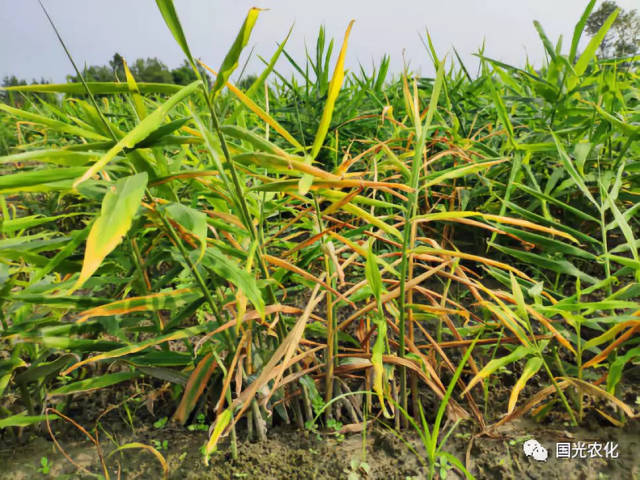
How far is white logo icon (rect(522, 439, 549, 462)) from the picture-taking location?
29.5 inches

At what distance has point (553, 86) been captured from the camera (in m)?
1.26

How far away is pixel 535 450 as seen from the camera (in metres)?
0.76

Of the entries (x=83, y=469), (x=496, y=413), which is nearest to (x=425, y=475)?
(x=496, y=413)

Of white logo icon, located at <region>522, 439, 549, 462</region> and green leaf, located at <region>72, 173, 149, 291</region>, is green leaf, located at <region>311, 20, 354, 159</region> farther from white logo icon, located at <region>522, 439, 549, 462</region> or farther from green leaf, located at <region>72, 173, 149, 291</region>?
white logo icon, located at <region>522, 439, 549, 462</region>

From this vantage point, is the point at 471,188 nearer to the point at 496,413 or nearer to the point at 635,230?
the point at 635,230

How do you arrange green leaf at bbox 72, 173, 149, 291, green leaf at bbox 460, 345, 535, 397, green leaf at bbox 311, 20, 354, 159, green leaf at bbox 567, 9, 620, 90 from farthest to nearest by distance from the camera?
green leaf at bbox 567, 9, 620, 90
green leaf at bbox 460, 345, 535, 397
green leaf at bbox 311, 20, 354, 159
green leaf at bbox 72, 173, 149, 291

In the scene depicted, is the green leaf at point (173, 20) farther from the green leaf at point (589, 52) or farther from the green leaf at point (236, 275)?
the green leaf at point (589, 52)

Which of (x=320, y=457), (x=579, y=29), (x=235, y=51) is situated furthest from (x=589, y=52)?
(x=320, y=457)

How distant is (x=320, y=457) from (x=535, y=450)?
0.38m

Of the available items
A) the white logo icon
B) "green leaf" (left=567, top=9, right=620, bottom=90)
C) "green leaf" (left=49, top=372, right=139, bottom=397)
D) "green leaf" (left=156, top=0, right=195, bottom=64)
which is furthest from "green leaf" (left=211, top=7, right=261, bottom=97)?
"green leaf" (left=567, top=9, right=620, bottom=90)

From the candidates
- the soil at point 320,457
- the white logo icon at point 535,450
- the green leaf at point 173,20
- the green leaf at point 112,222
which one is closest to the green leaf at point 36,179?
the green leaf at point 112,222

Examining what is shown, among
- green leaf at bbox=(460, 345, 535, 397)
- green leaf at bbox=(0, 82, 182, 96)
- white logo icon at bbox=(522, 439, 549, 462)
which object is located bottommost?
white logo icon at bbox=(522, 439, 549, 462)

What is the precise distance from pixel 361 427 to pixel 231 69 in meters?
0.65

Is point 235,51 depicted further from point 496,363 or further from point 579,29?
point 579,29
